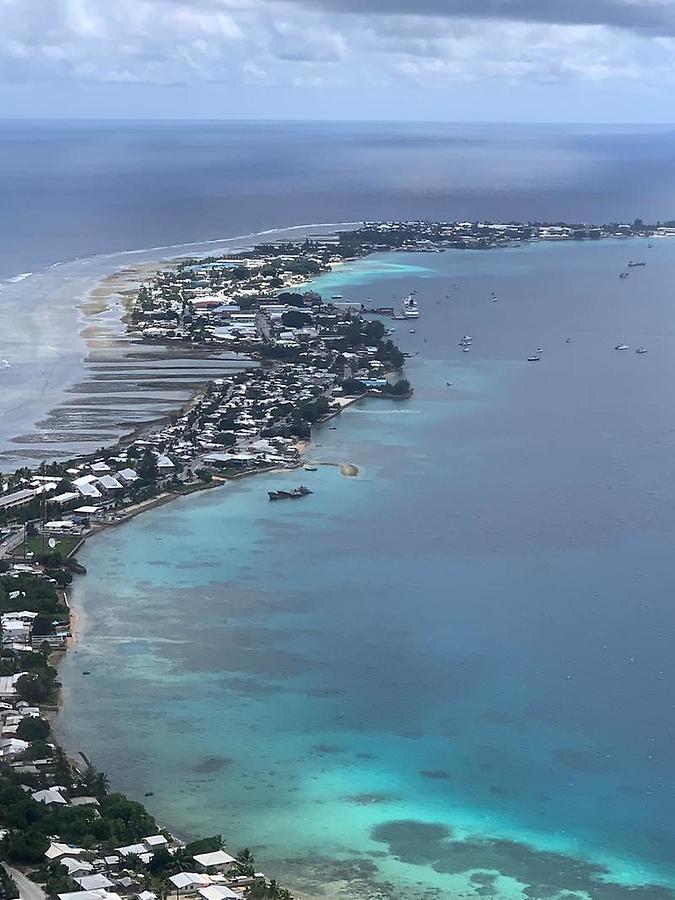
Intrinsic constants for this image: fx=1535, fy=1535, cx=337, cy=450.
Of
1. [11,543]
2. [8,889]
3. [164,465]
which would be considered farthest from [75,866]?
[164,465]

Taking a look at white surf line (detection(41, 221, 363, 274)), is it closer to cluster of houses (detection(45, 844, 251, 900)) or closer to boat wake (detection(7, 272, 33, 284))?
boat wake (detection(7, 272, 33, 284))

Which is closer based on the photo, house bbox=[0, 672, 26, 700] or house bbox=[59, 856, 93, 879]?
house bbox=[59, 856, 93, 879]

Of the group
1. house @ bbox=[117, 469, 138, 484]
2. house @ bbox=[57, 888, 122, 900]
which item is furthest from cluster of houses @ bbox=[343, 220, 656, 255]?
house @ bbox=[57, 888, 122, 900]

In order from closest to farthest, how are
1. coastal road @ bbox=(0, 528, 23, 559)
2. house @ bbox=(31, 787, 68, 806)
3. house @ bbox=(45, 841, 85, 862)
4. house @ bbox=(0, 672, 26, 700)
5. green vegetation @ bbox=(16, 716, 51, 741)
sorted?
house @ bbox=(45, 841, 85, 862)
house @ bbox=(31, 787, 68, 806)
green vegetation @ bbox=(16, 716, 51, 741)
house @ bbox=(0, 672, 26, 700)
coastal road @ bbox=(0, 528, 23, 559)

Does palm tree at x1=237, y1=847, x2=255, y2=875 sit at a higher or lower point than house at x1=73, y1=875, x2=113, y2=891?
lower

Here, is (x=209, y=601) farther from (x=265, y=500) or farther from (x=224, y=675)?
(x=265, y=500)

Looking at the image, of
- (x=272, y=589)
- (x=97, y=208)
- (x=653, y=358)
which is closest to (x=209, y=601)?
(x=272, y=589)

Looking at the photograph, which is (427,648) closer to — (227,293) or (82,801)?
(82,801)
